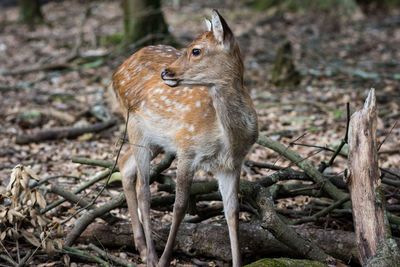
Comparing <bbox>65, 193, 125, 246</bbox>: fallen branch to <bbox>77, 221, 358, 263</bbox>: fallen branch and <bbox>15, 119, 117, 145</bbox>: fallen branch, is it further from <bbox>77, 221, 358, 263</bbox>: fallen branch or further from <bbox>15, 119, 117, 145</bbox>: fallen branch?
<bbox>15, 119, 117, 145</bbox>: fallen branch

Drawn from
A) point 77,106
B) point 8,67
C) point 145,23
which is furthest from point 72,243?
point 8,67

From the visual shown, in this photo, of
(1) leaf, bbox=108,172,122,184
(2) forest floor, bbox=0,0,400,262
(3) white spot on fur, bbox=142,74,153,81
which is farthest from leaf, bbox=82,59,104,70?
(3) white spot on fur, bbox=142,74,153,81

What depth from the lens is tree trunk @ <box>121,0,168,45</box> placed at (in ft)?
33.4

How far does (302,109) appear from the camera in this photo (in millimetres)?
7688

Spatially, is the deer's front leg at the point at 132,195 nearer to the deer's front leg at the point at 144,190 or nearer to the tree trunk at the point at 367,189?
the deer's front leg at the point at 144,190

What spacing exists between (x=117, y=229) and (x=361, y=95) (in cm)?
534

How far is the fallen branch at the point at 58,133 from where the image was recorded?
21.4ft

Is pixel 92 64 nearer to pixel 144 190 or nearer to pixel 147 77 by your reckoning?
pixel 147 77

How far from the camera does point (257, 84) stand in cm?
927

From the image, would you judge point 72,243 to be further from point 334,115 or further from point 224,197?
point 334,115

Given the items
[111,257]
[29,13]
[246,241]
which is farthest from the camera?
[29,13]

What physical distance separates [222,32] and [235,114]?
0.63m

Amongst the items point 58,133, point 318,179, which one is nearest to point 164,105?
point 318,179

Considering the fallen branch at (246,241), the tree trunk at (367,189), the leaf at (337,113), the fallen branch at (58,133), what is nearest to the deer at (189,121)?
the fallen branch at (246,241)
